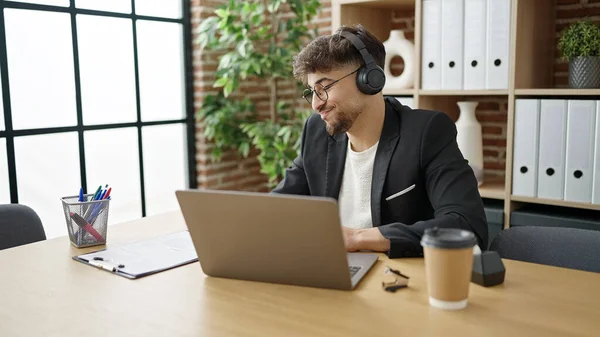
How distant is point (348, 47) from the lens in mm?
1756

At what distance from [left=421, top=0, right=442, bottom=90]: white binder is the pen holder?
5.44ft

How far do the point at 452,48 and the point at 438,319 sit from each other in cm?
184

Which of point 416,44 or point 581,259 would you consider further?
point 416,44

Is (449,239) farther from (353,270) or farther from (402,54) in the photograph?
(402,54)

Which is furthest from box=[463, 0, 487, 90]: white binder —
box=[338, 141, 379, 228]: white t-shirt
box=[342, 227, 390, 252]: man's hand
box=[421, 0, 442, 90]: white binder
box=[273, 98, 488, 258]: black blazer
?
box=[342, 227, 390, 252]: man's hand

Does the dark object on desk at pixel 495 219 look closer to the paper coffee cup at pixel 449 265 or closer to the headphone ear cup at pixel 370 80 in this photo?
the headphone ear cup at pixel 370 80

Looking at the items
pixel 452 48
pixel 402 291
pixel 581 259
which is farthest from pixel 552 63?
pixel 402 291

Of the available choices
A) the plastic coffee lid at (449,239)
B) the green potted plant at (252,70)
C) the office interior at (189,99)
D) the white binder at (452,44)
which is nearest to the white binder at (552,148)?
the office interior at (189,99)

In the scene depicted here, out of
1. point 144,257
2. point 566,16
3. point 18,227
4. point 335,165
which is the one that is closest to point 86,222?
point 144,257

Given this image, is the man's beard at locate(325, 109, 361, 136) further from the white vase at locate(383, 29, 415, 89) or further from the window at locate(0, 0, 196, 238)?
the window at locate(0, 0, 196, 238)

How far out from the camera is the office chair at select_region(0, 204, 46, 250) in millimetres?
1767

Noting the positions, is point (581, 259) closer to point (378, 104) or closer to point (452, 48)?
point (378, 104)

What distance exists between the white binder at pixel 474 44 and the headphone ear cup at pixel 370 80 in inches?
39.0

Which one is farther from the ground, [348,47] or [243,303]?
[348,47]
